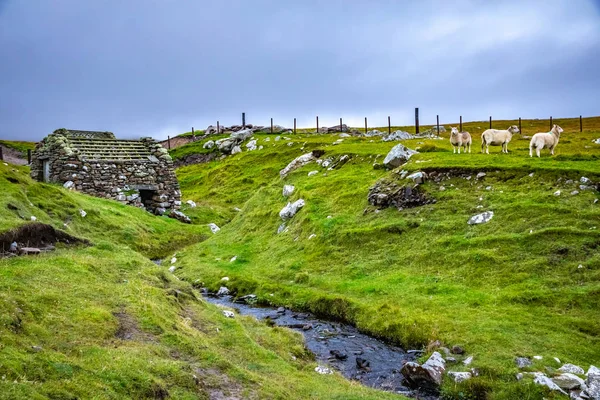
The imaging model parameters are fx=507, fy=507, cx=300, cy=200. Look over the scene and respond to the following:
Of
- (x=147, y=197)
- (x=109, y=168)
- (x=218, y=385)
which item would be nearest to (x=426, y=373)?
(x=218, y=385)

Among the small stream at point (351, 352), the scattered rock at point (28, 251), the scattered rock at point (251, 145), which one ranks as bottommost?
the small stream at point (351, 352)

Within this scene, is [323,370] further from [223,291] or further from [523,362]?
[223,291]

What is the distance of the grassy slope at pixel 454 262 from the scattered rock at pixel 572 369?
0.51 m

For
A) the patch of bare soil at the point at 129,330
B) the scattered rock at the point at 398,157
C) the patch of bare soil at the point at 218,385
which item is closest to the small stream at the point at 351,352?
the patch of bare soil at the point at 218,385

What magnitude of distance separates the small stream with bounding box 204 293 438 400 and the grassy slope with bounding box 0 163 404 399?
998 mm

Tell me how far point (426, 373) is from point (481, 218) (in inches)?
481

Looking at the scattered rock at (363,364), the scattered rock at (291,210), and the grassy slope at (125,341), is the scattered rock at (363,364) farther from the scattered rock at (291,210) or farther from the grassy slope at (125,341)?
the scattered rock at (291,210)

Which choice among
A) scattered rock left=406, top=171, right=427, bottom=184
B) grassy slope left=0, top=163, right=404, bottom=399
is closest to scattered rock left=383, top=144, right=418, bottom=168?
scattered rock left=406, top=171, right=427, bottom=184


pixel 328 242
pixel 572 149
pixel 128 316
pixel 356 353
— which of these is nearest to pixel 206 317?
pixel 128 316

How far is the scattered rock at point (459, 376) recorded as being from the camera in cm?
1527

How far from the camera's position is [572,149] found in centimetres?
4178

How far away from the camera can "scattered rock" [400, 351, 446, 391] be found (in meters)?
15.5

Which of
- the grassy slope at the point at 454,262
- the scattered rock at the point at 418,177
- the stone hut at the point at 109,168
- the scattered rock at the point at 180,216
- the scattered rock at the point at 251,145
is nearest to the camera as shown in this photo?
the grassy slope at the point at 454,262

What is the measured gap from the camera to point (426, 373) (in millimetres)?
15617
